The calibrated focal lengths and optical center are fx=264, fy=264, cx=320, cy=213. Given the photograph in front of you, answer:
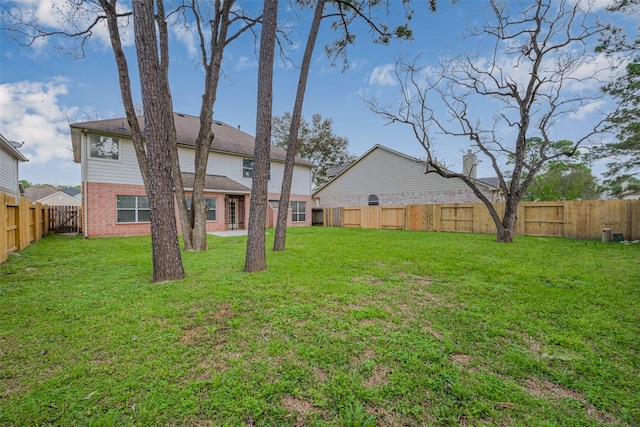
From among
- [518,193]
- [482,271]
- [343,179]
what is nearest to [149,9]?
[482,271]

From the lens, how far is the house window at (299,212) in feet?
62.2

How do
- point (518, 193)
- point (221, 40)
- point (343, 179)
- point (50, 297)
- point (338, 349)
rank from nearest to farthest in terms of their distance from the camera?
point (338, 349) < point (50, 297) < point (221, 40) < point (518, 193) < point (343, 179)

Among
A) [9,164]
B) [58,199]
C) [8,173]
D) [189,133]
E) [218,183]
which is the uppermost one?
[189,133]

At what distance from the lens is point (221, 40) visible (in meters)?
7.96

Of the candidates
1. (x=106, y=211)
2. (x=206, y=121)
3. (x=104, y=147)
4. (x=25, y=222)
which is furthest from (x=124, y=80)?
(x=106, y=211)

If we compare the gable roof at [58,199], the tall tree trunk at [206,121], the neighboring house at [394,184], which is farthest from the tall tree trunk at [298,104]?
the gable roof at [58,199]

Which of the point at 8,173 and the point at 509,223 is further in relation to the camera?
the point at 8,173

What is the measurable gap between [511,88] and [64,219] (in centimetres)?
2235

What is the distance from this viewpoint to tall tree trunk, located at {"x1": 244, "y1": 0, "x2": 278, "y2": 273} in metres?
5.09

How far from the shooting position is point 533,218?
12.2m

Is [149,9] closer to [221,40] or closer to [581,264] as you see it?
[221,40]

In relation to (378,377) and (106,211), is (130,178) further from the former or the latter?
(378,377)

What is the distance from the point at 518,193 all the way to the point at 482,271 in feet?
22.6

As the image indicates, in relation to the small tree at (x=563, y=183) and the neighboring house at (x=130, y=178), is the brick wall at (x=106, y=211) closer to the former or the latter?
the neighboring house at (x=130, y=178)
